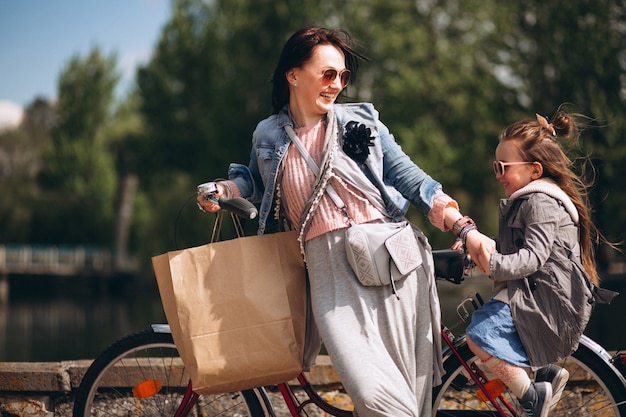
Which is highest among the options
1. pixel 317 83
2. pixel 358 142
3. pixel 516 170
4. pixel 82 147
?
pixel 82 147

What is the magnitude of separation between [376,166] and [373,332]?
21.3 inches

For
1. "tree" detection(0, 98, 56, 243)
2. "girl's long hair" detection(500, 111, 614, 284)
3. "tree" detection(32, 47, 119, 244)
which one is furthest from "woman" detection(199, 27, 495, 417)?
"tree" detection(0, 98, 56, 243)

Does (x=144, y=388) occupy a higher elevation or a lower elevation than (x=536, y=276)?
lower

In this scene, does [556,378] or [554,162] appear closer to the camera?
[554,162]

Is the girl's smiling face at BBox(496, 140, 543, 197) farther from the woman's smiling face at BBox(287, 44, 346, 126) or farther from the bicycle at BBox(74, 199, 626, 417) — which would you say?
the woman's smiling face at BBox(287, 44, 346, 126)

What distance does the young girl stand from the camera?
2656 mm

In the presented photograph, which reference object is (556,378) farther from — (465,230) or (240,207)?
(240,207)

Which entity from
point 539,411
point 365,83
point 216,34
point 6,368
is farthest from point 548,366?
point 216,34

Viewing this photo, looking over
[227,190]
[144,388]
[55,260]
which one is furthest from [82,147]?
[227,190]

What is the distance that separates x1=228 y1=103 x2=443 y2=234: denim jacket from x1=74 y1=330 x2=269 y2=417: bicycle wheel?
599 mm

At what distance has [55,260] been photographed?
41.6 m

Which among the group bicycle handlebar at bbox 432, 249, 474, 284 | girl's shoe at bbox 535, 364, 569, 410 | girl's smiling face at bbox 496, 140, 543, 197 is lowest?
girl's shoe at bbox 535, 364, 569, 410

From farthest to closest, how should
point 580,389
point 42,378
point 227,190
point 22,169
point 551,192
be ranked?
point 22,169
point 42,378
point 580,389
point 227,190
point 551,192

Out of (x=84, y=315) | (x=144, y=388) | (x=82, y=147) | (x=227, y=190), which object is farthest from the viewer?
(x=82, y=147)
